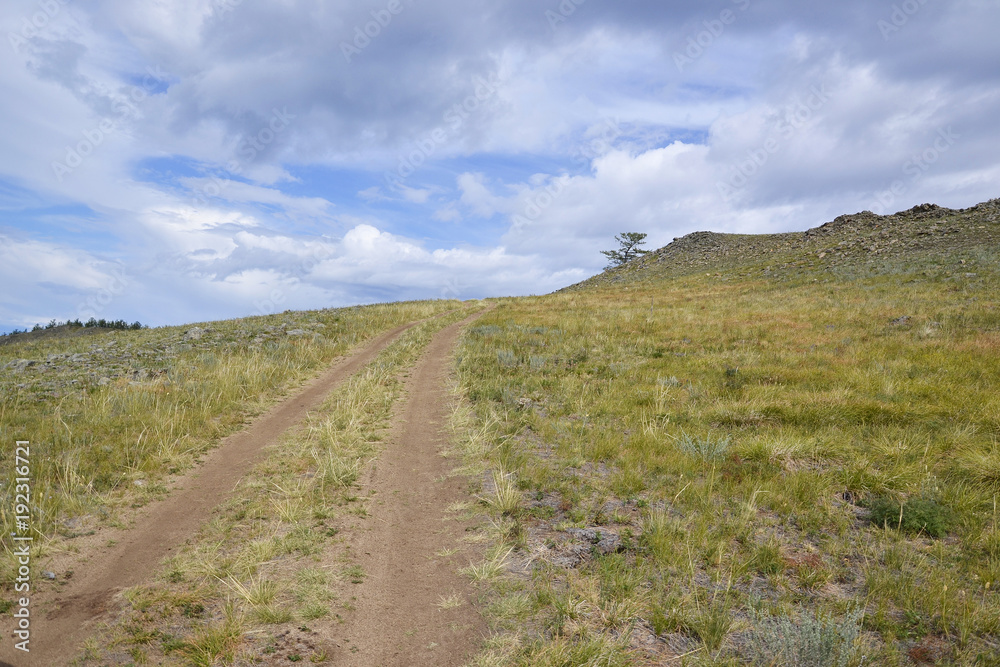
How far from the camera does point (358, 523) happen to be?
7.05 metres

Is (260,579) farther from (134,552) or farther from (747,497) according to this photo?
(747,497)

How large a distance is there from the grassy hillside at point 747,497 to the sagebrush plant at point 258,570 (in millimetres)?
2198

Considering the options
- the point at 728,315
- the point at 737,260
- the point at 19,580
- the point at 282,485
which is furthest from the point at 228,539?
the point at 737,260

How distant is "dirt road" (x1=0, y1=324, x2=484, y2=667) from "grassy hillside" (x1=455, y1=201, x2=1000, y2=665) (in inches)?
37.5

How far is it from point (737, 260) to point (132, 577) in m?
67.9

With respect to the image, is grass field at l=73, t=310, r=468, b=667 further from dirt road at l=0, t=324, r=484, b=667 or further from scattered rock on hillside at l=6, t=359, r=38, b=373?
scattered rock on hillside at l=6, t=359, r=38, b=373

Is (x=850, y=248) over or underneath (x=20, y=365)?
over

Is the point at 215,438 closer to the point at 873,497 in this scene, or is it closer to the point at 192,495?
the point at 192,495

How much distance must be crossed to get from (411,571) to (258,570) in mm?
1893

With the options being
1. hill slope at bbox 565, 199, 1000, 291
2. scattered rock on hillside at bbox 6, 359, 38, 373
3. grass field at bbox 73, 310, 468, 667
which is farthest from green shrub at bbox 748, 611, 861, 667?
hill slope at bbox 565, 199, 1000, 291

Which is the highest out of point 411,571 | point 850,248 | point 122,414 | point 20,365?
point 850,248

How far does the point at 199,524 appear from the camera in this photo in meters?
7.00

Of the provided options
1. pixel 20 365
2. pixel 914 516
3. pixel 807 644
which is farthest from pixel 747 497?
pixel 20 365

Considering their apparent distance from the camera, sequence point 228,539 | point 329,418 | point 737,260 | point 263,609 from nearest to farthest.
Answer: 1. point 263,609
2. point 228,539
3. point 329,418
4. point 737,260
